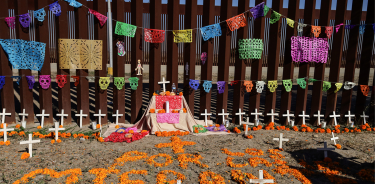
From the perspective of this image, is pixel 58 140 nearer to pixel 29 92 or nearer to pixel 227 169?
pixel 29 92

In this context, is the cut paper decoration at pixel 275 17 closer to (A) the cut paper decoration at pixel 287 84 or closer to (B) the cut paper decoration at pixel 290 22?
(B) the cut paper decoration at pixel 290 22

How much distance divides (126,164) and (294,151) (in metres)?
3.72

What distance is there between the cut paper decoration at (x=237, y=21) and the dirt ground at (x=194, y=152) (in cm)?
307

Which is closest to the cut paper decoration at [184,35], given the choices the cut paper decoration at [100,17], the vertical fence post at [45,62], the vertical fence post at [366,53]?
the cut paper decoration at [100,17]

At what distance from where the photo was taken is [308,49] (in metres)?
6.98

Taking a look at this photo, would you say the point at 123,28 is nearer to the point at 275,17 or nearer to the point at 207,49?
the point at 207,49

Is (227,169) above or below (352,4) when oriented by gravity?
below

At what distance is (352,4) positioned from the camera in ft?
23.0

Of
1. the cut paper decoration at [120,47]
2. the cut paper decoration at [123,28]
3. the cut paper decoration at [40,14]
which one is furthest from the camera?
the cut paper decoration at [120,47]

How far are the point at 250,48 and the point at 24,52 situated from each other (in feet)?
21.0

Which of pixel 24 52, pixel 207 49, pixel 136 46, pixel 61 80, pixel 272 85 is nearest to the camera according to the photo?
pixel 24 52

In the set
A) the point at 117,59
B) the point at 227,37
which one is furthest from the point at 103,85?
the point at 227,37

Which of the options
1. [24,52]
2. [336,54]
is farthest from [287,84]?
→ [24,52]

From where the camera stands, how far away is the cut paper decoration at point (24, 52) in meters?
6.57
